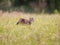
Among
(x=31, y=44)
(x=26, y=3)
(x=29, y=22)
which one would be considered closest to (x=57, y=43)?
(x=31, y=44)

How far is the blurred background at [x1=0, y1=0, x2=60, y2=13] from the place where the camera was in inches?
969

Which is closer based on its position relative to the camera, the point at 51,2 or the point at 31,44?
the point at 31,44

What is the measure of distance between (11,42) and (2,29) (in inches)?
50.3

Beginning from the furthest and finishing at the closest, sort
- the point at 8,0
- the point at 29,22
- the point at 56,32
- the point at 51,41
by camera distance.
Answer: the point at 8,0 < the point at 29,22 < the point at 56,32 < the point at 51,41


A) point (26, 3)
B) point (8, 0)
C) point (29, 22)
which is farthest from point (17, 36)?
point (26, 3)

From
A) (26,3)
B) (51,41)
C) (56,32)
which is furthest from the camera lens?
(26,3)

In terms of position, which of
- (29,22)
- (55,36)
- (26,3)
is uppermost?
(55,36)

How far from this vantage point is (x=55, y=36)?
514cm

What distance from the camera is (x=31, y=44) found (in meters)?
4.52

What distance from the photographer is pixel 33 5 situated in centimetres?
2650

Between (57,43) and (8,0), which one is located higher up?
(57,43)

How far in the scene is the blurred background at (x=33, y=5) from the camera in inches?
969

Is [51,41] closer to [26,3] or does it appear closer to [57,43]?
[57,43]

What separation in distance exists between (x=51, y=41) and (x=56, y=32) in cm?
83
